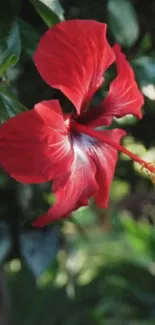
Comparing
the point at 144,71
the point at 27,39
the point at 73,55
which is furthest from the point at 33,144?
the point at 144,71

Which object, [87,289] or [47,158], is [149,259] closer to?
[87,289]

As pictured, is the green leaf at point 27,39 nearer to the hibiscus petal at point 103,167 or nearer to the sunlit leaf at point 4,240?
the hibiscus petal at point 103,167

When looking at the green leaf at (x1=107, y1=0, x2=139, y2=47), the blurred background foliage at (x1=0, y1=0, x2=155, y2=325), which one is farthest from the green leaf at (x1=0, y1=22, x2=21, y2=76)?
the green leaf at (x1=107, y1=0, x2=139, y2=47)

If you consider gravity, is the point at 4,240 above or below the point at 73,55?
below

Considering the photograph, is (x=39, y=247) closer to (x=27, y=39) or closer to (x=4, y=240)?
(x=4, y=240)

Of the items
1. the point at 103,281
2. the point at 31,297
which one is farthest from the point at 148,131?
the point at 103,281

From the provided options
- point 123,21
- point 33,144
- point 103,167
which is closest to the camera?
point 33,144
